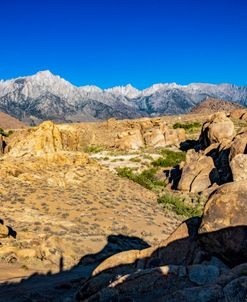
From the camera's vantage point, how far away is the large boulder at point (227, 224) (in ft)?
34.8

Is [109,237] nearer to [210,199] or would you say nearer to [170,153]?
[210,199]

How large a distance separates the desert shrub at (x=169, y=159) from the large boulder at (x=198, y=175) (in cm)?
847

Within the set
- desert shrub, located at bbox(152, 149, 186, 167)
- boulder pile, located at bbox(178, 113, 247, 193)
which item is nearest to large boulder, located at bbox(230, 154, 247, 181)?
boulder pile, located at bbox(178, 113, 247, 193)

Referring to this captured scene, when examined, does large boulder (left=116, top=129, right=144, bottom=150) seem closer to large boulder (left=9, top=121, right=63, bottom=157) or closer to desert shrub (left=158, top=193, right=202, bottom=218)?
large boulder (left=9, top=121, right=63, bottom=157)

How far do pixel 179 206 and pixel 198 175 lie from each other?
475cm

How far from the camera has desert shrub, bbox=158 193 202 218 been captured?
28.0 metres

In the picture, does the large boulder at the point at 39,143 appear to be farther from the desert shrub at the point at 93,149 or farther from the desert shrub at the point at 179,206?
the desert shrub at the point at 93,149

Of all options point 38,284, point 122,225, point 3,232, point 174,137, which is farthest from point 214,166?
point 174,137

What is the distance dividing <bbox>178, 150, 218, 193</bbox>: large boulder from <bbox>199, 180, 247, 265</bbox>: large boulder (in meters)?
21.3

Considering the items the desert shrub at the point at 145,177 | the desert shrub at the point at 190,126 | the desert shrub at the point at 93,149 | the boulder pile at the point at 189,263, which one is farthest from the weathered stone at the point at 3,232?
the desert shrub at the point at 190,126

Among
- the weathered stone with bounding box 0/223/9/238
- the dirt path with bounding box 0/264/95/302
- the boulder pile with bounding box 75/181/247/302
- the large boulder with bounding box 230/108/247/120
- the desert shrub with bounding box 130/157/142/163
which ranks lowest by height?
the dirt path with bounding box 0/264/95/302

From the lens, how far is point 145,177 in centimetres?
3962

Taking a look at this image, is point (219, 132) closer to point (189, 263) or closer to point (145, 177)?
point (145, 177)

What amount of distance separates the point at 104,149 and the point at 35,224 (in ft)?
120
